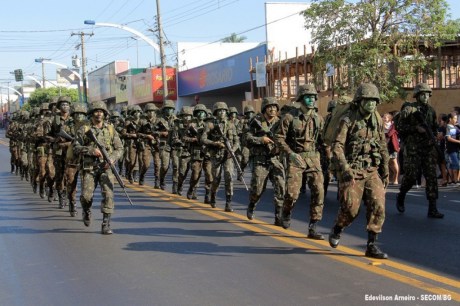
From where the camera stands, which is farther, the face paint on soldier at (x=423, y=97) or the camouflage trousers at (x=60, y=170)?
the camouflage trousers at (x=60, y=170)

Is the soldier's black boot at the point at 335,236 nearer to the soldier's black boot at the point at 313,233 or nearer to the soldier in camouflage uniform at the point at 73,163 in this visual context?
the soldier's black boot at the point at 313,233

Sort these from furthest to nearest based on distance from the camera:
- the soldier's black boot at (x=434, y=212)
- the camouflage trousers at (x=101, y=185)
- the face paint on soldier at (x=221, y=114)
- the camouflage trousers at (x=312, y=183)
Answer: the face paint on soldier at (x=221, y=114) → the soldier's black boot at (x=434, y=212) → the camouflage trousers at (x=101, y=185) → the camouflage trousers at (x=312, y=183)

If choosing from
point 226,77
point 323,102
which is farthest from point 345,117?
point 226,77

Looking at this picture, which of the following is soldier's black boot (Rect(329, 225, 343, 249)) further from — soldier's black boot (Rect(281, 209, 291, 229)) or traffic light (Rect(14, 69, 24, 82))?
traffic light (Rect(14, 69, 24, 82))

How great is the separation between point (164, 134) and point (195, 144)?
2852mm

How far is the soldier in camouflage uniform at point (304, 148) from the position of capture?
783cm

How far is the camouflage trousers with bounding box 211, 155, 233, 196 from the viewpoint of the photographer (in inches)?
419

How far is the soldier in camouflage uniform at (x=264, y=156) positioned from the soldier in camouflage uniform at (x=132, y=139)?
7.09 metres

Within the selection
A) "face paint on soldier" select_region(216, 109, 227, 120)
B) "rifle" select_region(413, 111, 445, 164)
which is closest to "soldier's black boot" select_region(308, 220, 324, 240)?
"rifle" select_region(413, 111, 445, 164)

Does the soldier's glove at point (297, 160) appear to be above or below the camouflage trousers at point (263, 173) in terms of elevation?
above

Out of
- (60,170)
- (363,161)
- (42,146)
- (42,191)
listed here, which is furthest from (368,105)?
(42,191)

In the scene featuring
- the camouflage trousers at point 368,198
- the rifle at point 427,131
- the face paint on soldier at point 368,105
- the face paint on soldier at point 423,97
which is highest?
the face paint on soldier at point 423,97

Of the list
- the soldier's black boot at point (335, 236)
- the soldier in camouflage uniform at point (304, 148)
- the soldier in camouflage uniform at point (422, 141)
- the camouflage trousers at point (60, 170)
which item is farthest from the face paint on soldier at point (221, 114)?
the soldier's black boot at point (335, 236)

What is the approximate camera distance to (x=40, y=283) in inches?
249
